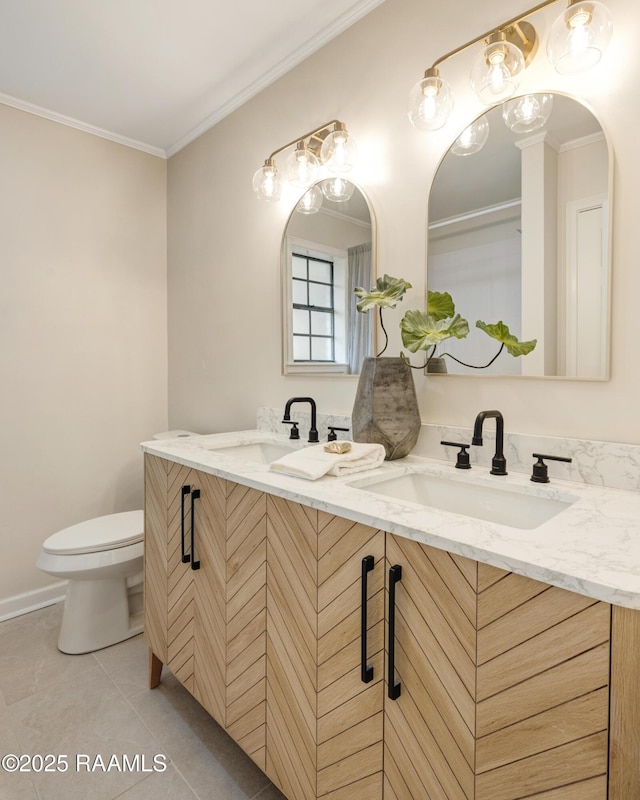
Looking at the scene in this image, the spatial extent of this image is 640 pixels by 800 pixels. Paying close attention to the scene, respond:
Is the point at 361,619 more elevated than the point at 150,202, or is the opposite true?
the point at 150,202

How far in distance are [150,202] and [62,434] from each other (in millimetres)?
1452

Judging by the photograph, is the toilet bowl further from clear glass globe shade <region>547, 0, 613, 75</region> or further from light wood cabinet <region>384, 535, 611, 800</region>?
clear glass globe shade <region>547, 0, 613, 75</region>

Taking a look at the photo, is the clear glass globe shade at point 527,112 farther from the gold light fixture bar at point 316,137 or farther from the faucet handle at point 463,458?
the faucet handle at point 463,458

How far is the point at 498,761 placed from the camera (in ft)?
2.35

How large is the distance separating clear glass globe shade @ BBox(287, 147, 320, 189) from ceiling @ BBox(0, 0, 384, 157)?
0.45 m

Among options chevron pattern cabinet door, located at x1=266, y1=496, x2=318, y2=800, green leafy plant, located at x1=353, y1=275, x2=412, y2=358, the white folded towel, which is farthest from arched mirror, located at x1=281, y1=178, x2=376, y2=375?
chevron pattern cabinet door, located at x1=266, y1=496, x2=318, y2=800

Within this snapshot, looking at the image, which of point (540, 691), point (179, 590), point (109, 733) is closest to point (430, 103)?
point (540, 691)

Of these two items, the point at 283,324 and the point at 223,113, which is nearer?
the point at 283,324

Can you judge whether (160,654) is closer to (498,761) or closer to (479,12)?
(498,761)

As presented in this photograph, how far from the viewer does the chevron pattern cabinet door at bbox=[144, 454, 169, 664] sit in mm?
1617

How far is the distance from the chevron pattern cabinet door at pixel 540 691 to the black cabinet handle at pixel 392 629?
16cm

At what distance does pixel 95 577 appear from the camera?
6.42ft

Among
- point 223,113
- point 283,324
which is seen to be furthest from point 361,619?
point 223,113

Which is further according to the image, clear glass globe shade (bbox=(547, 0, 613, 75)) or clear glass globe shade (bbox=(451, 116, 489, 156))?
clear glass globe shade (bbox=(451, 116, 489, 156))
